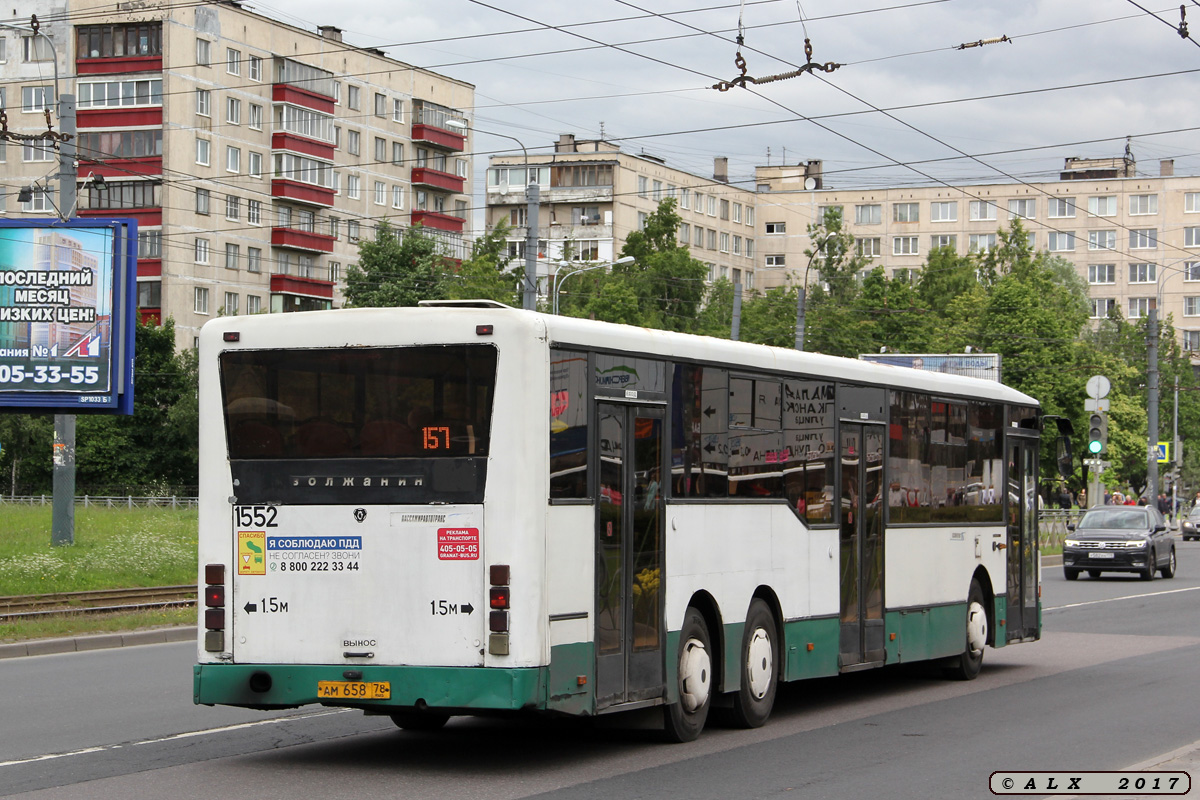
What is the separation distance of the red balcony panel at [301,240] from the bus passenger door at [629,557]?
223ft

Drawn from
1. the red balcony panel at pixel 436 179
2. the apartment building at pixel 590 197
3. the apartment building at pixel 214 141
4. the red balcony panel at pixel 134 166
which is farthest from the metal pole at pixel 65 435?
the apartment building at pixel 590 197

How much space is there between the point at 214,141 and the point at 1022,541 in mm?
60988

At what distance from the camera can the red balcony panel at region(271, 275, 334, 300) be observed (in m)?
77.2

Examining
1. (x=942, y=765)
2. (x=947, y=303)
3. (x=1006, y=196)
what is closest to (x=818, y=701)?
(x=942, y=765)

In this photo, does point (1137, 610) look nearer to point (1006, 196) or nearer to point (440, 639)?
point (440, 639)

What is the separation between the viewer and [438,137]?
283 feet

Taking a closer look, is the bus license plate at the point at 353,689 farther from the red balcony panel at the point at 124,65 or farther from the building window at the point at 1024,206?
the building window at the point at 1024,206

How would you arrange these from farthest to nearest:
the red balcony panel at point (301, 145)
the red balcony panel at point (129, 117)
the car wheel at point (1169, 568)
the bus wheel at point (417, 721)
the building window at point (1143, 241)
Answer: the building window at point (1143, 241), the red balcony panel at point (301, 145), the red balcony panel at point (129, 117), the car wheel at point (1169, 568), the bus wheel at point (417, 721)

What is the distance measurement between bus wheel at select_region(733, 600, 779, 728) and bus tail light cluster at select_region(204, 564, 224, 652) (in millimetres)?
3746

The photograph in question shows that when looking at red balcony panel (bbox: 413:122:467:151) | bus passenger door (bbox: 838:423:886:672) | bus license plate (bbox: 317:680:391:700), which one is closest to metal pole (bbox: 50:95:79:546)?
bus passenger door (bbox: 838:423:886:672)

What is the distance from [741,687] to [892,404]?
3571 mm

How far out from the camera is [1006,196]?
120 metres

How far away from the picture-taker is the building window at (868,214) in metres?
125

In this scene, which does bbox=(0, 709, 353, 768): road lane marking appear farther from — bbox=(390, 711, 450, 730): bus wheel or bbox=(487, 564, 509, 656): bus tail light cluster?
bbox=(487, 564, 509, 656): bus tail light cluster
